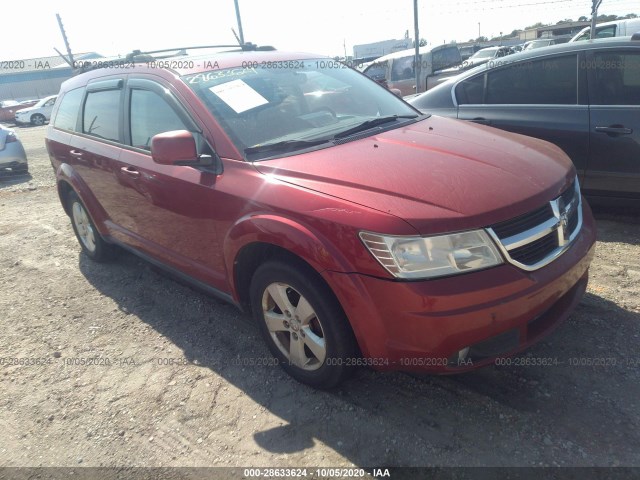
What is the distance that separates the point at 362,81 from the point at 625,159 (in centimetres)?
224

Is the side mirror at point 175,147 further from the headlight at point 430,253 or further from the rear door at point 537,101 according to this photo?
the rear door at point 537,101

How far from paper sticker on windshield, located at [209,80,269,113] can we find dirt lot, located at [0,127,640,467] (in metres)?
1.50

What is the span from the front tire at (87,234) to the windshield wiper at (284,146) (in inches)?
98.0

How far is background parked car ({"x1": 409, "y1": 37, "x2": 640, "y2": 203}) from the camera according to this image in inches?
158

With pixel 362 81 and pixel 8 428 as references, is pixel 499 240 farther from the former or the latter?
pixel 8 428

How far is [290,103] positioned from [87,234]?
2787mm

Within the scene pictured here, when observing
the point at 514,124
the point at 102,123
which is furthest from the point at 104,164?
the point at 514,124

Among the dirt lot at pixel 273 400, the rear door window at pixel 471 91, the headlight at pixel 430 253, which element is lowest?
the dirt lot at pixel 273 400

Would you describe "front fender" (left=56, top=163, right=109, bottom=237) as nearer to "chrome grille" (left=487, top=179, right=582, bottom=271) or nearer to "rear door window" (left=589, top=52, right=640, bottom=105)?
"chrome grille" (left=487, top=179, right=582, bottom=271)

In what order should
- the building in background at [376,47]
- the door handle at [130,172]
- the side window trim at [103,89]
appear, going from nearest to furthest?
the door handle at [130,172]
the side window trim at [103,89]
the building in background at [376,47]

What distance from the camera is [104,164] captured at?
3.84 meters

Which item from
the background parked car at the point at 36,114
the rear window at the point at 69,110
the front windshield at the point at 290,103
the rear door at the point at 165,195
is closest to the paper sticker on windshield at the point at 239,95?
the front windshield at the point at 290,103

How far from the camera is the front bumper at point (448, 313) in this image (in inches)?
81.2

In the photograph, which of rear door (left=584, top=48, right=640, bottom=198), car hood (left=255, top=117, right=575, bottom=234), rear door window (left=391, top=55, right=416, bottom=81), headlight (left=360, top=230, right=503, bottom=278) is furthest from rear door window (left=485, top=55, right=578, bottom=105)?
rear door window (left=391, top=55, right=416, bottom=81)
